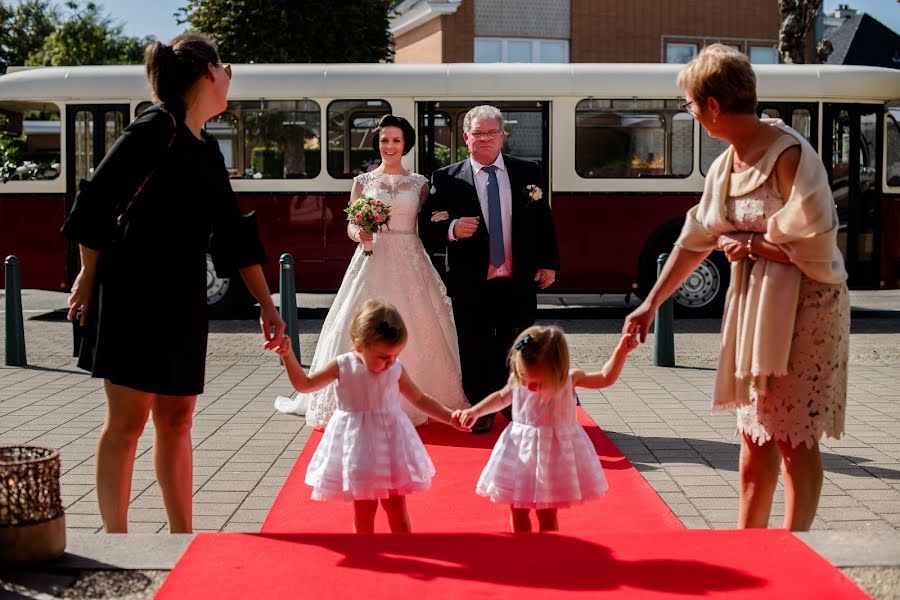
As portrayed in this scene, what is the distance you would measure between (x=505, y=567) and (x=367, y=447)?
35.8 inches

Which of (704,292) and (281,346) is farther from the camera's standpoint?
(704,292)

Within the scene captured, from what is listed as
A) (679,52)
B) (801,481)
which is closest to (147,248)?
(801,481)

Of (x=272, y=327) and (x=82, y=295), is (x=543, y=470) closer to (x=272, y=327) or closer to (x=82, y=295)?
(x=272, y=327)

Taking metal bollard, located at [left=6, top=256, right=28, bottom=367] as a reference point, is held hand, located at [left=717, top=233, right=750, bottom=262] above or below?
above

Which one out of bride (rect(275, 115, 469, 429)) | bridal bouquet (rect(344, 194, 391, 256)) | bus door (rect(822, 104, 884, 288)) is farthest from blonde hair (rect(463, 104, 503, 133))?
bus door (rect(822, 104, 884, 288))

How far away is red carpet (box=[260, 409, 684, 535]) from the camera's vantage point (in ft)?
18.1

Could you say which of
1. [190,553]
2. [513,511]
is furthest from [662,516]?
[190,553]

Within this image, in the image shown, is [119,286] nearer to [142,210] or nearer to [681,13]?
[142,210]

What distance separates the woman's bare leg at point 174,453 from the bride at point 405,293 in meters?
3.30

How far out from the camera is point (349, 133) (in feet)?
49.1

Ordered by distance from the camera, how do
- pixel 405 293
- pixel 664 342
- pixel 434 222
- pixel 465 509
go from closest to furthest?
1. pixel 465 509
2. pixel 434 222
3. pixel 405 293
4. pixel 664 342

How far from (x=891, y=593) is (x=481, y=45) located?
32.6m

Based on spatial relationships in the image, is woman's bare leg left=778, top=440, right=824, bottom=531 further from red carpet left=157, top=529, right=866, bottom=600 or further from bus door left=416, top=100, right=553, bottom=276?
bus door left=416, top=100, right=553, bottom=276

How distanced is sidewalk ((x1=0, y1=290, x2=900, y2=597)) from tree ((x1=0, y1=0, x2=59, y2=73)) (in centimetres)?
4901
